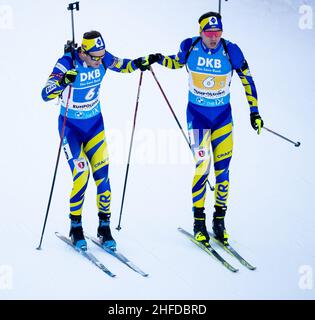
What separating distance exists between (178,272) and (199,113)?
1638 mm

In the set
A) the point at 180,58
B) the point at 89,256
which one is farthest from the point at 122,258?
the point at 180,58

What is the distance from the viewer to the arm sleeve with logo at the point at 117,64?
7285mm

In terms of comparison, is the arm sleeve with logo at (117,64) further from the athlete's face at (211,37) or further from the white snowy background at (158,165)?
the white snowy background at (158,165)

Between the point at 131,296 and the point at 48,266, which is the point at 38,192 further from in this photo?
the point at 131,296

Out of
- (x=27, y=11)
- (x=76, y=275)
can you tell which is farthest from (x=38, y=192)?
(x=27, y=11)

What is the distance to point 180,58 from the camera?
7500 mm

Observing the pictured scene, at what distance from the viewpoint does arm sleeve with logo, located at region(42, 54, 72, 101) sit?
691cm

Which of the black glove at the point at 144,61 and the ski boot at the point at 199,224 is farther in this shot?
the ski boot at the point at 199,224

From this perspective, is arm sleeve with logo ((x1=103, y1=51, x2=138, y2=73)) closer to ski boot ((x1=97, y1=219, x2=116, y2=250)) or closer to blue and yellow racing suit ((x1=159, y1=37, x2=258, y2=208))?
blue and yellow racing suit ((x1=159, y1=37, x2=258, y2=208))

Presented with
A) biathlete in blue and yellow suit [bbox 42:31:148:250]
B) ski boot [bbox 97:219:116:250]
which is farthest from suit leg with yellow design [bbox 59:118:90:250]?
ski boot [bbox 97:219:116:250]

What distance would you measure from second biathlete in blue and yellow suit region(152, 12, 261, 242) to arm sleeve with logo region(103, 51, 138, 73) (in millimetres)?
268

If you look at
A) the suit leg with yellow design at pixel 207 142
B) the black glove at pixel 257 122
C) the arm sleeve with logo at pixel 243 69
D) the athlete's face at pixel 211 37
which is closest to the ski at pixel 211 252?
the suit leg with yellow design at pixel 207 142

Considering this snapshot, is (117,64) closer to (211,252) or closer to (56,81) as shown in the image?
(56,81)

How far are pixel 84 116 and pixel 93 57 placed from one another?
0.61m
